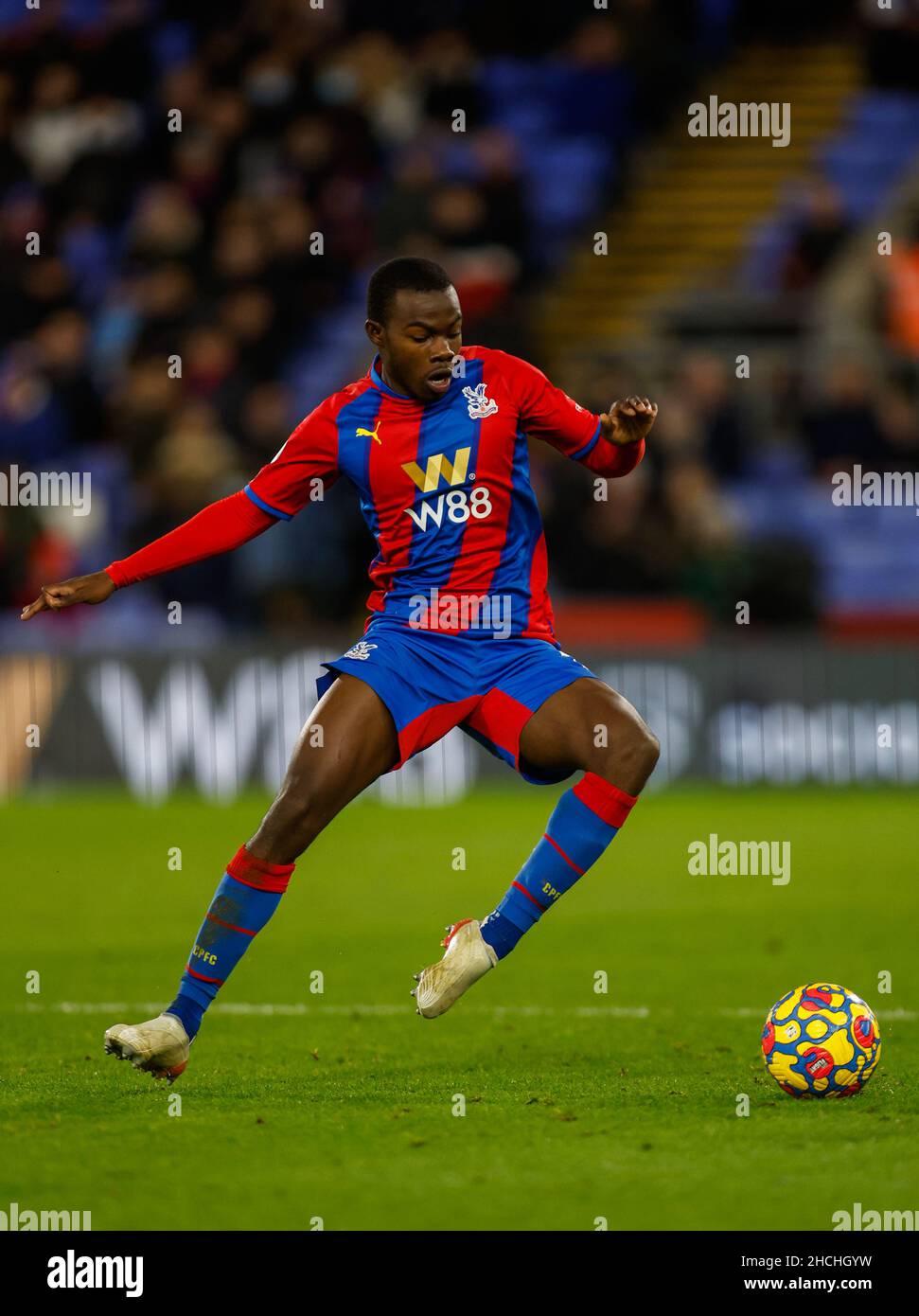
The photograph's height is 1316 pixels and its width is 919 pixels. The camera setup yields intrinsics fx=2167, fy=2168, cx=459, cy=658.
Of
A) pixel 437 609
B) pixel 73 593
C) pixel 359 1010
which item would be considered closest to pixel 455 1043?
pixel 359 1010

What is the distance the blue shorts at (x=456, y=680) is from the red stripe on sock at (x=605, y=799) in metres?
0.10

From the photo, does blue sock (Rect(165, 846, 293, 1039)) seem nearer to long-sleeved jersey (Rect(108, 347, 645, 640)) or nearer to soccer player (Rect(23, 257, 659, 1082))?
soccer player (Rect(23, 257, 659, 1082))

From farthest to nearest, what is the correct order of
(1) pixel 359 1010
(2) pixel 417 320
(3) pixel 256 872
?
1. (1) pixel 359 1010
2. (2) pixel 417 320
3. (3) pixel 256 872

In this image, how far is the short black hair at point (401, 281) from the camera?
20.8 ft

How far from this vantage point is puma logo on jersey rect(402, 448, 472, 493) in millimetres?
6508

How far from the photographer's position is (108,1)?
21.6m

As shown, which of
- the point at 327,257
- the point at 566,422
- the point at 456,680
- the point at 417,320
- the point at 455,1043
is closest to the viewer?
the point at 417,320

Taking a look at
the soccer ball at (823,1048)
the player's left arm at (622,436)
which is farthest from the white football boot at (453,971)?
the player's left arm at (622,436)

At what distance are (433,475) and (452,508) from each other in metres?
0.12

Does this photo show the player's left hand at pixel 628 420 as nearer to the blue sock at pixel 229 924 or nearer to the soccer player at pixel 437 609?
the soccer player at pixel 437 609

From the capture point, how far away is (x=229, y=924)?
6.18m

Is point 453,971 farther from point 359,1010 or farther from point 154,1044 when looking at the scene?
point 359,1010

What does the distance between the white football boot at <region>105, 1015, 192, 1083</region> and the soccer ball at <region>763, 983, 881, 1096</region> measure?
1.63 metres

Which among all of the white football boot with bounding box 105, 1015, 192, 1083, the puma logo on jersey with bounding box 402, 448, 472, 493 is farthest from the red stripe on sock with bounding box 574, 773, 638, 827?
the white football boot with bounding box 105, 1015, 192, 1083
